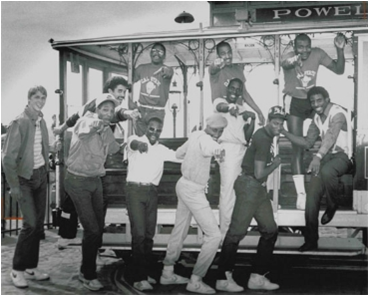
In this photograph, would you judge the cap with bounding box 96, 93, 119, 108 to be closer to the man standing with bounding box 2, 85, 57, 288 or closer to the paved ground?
the man standing with bounding box 2, 85, 57, 288

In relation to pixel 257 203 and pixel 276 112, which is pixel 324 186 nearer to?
pixel 257 203

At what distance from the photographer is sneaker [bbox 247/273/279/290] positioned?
14.7 feet

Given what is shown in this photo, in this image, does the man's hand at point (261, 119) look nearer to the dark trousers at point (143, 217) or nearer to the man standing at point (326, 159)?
the man standing at point (326, 159)

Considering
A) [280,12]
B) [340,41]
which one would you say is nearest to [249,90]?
[340,41]

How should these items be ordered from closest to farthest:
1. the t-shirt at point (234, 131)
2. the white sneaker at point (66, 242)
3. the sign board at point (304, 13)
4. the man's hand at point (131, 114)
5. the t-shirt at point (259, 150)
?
the t-shirt at point (259, 150) → the t-shirt at point (234, 131) → the man's hand at point (131, 114) → the white sneaker at point (66, 242) → the sign board at point (304, 13)

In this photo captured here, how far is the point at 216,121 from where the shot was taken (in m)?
4.53

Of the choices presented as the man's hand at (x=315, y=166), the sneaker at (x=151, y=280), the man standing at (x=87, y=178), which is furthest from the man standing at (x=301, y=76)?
the man standing at (x=87, y=178)

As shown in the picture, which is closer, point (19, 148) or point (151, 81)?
point (19, 148)

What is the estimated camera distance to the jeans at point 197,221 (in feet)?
14.7

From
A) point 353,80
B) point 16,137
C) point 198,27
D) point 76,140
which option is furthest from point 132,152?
point 353,80

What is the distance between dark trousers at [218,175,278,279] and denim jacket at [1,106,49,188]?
182 cm

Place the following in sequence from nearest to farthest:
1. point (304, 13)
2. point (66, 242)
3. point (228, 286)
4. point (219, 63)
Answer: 1. point (228, 286)
2. point (219, 63)
3. point (66, 242)
4. point (304, 13)

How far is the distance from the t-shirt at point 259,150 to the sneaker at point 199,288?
1028mm

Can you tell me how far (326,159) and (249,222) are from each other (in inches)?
34.1
